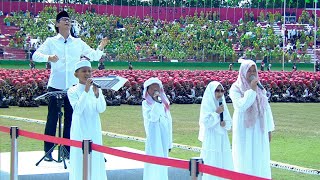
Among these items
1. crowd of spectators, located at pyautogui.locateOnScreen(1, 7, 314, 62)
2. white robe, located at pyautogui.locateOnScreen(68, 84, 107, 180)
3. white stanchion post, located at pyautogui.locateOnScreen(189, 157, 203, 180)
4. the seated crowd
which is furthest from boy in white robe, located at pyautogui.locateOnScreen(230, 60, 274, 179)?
crowd of spectators, located at pyautogui.locateOnScreen(1, 7, 314, 62)

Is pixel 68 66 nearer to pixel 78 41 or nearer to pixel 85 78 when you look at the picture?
pixel 78 41

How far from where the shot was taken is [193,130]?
53.1 feet

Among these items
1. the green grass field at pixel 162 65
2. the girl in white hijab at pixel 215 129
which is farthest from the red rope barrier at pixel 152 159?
the green grass field at pixel 162 65

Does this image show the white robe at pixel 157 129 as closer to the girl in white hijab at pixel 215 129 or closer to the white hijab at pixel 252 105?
the girl in white hijab at pixel 215 129

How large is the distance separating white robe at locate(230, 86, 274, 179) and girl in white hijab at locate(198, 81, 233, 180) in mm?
151

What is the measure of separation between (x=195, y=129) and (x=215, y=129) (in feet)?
25.0

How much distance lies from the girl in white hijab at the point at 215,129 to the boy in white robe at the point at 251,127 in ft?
0.52

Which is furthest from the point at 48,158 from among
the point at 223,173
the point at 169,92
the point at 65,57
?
the point at 169,92

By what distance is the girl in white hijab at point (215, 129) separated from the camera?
8.69m

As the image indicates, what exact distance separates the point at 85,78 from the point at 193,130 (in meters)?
8.21

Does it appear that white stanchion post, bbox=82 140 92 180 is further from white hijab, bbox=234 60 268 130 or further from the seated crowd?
the seated crowd

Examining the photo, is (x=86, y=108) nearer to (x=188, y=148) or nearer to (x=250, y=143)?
(x=250, y=143)

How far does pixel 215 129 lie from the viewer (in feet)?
28.7

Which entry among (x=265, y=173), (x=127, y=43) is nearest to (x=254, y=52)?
(x=127, y=43)
